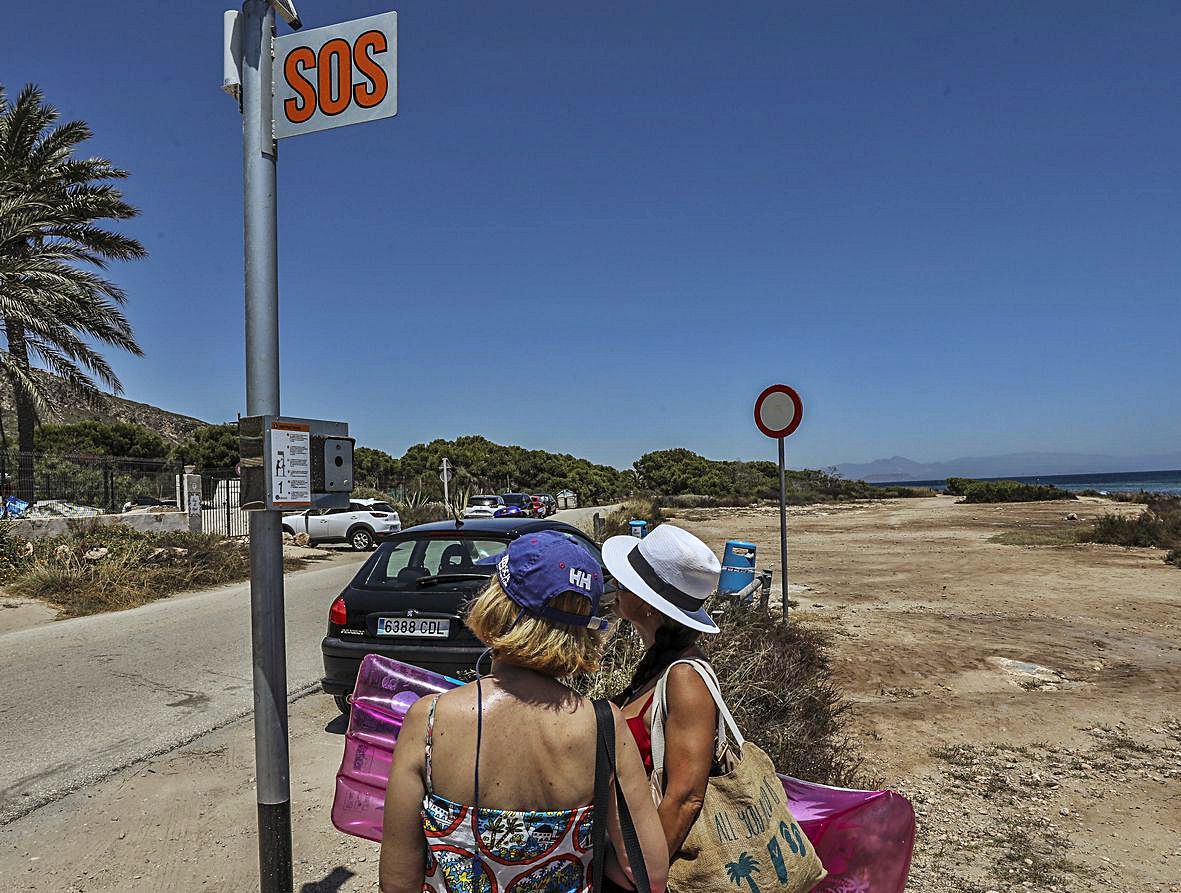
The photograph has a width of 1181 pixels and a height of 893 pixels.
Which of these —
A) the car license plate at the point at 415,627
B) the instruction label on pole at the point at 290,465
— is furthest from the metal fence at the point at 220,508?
the instruction label on pole at the point at 290,465

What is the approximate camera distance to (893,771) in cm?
550

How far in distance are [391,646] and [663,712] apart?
13.3 feet

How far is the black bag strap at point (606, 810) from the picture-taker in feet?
5.92

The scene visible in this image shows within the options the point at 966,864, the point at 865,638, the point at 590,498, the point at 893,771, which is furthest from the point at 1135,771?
the point at 590,498

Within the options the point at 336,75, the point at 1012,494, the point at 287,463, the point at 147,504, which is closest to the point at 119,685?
the point at 287,463

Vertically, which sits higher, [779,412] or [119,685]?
[779,412]

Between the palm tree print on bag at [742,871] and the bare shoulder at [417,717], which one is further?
the palm tree print on bag at [742,871]

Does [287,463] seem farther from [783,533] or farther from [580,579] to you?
[783,533]

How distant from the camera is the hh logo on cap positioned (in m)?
1.82

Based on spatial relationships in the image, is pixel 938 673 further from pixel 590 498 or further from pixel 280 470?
pixel 590 498

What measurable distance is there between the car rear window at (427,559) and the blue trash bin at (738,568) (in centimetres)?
272

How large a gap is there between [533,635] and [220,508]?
24762 mm

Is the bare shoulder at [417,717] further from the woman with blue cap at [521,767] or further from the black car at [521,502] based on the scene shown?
the black car at [521,502]

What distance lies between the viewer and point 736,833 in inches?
83.8
